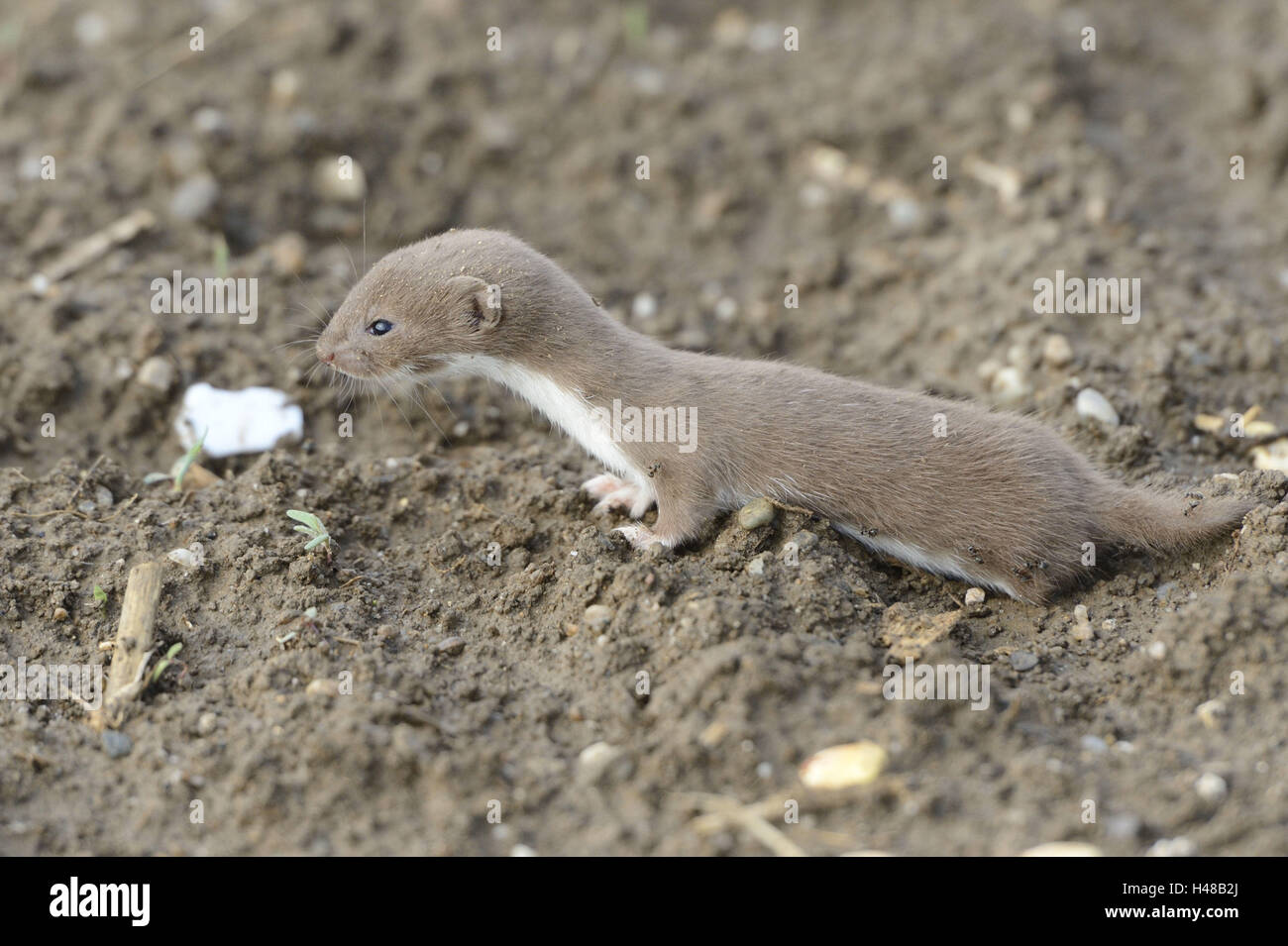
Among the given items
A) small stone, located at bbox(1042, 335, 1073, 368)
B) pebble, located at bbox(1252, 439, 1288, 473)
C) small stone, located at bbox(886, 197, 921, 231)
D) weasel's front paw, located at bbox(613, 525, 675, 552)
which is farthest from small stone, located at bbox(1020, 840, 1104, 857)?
small stone, located at bbox(886, 197, 921, 231)

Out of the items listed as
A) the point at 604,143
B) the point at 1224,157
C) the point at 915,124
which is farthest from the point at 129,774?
the point at 1224,157

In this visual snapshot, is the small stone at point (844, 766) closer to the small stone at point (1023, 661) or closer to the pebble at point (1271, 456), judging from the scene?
the small stone at point (1023, 661)

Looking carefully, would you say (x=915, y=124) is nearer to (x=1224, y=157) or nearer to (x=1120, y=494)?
(x=1224, y=157)

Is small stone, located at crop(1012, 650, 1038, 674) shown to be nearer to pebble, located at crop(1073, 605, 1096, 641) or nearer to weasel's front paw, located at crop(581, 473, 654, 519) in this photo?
pebble, located at crop(1073, 605, 1096, 641)

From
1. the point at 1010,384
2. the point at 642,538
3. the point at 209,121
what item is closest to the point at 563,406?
the point at 642,538

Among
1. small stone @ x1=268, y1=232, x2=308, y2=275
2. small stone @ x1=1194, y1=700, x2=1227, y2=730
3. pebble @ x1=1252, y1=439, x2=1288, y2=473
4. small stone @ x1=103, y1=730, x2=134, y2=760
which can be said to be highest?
small stone @ x1=268, y1=232, x2=308, y2=275

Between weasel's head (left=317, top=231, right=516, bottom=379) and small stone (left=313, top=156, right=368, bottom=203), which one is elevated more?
small stone (left=313, top=156, right=368, bottom=203)

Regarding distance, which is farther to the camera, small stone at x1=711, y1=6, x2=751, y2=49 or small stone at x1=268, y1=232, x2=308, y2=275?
small stone at x1=711, y1=6, x2=751, y2=49
